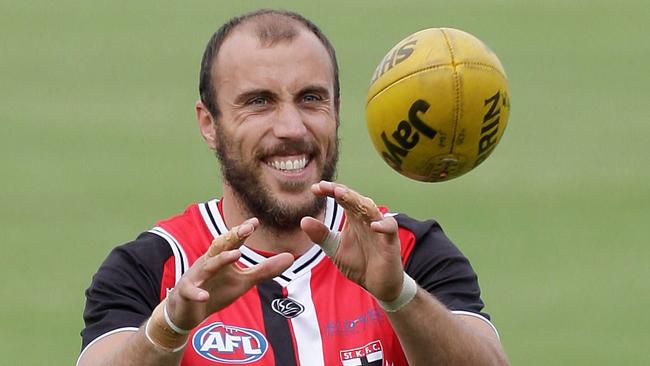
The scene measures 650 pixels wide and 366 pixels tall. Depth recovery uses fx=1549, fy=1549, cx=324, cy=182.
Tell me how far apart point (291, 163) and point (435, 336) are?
90 cm

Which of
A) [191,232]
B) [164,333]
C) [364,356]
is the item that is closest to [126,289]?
[191,232]

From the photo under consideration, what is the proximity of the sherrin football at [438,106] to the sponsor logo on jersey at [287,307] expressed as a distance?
26.0 inches

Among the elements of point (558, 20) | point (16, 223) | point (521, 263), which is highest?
point (558, 20)

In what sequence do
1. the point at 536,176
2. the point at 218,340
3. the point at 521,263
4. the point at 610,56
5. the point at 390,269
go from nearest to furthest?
the point at 390,269, the point at 218,340, the point at 521,263, the point at 536,176, the point at 610,56

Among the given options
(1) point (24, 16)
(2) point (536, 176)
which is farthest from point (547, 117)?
(1) point (24, 16)

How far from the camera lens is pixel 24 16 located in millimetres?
12758

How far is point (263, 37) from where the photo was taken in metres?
5.95

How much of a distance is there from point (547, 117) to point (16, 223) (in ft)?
12.9

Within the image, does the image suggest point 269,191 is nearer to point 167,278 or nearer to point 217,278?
point 167,278

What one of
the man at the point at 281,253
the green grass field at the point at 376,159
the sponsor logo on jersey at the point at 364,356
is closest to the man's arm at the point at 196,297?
the man at the point at 281,253

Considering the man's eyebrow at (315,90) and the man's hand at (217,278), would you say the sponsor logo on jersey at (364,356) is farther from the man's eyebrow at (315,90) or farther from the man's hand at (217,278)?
the man's eyebrow at (315,90)

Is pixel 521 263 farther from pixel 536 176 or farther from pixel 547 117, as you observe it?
pixel 547 117

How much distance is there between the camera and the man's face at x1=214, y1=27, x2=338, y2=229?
5.75 metres

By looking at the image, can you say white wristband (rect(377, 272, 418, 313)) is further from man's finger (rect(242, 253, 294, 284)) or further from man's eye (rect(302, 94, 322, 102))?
man's eye (rect(302, 94, 322, 102))
